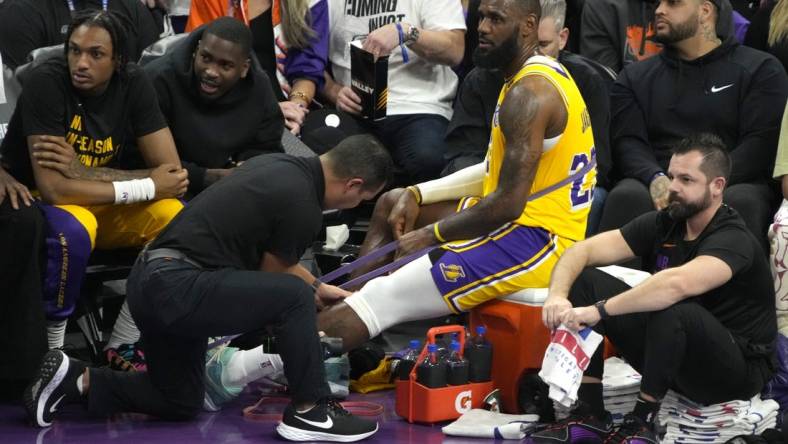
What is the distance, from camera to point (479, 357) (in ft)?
17.3

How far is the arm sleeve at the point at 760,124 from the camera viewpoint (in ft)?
20.5

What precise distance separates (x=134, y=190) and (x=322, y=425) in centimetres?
158

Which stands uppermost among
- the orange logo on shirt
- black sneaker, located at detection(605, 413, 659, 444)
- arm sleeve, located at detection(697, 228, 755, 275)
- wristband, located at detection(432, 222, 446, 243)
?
the orange logo on shirt

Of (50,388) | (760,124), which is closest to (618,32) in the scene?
(760,124)

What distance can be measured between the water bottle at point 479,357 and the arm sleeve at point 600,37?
2493 mm

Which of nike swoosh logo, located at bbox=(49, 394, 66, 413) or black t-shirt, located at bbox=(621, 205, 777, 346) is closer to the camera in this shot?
black t-shirt, located at bbox=(621, 205, 777, 346)

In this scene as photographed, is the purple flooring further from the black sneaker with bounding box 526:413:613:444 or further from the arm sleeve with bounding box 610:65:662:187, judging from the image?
the arm sleeve with bounding box 610:65:662:187

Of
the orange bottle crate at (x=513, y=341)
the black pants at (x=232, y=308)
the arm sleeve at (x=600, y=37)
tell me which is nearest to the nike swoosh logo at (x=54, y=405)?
the black pants at (x=232, y=308)

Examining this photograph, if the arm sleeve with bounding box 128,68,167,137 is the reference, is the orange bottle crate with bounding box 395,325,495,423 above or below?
below

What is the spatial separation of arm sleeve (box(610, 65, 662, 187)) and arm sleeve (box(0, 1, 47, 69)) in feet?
10.1

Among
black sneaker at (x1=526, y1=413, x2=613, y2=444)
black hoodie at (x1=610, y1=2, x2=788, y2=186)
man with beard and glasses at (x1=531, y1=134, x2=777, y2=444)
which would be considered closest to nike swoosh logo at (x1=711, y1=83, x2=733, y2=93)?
black hoodie at (x1=610, y1=2, x2=788, y2=186)

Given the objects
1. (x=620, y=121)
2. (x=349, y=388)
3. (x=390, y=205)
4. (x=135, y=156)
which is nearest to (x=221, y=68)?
(x=135, y=156)

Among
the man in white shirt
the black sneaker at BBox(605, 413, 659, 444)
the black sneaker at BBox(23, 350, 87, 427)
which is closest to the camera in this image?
the black sneaker at BBox(605, 413, 659, 444)

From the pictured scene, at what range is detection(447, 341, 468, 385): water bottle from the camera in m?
5.22
